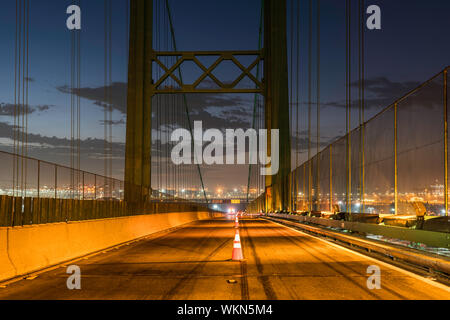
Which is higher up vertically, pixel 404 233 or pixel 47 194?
pixel 47 194

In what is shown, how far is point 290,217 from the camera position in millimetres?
33969

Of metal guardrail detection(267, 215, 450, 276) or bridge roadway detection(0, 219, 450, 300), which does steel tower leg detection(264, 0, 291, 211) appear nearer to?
metal guardrail detection(267, 215, 450, 276)

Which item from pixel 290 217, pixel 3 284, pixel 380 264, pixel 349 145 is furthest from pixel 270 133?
pixel 3 284

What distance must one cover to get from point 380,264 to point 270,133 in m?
38.9

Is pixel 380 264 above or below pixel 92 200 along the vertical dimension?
below

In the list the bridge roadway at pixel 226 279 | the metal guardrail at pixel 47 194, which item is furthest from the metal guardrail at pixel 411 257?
the metal guardrail at pixel 47 194

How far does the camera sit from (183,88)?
4000 cm

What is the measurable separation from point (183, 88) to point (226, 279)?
104 feet

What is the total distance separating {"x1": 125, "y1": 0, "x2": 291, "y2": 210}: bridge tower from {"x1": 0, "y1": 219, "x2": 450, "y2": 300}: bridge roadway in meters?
12.5

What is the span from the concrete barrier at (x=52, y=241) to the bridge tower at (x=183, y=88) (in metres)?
6.99

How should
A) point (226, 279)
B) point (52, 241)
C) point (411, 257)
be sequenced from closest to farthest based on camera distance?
point (226, 279)
point (411, 257)
point (52, 241)

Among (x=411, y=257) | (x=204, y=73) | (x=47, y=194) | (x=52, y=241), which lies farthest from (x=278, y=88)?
(x=411, y=257)

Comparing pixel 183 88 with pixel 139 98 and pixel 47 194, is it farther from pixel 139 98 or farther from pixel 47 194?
pixel 47 194
